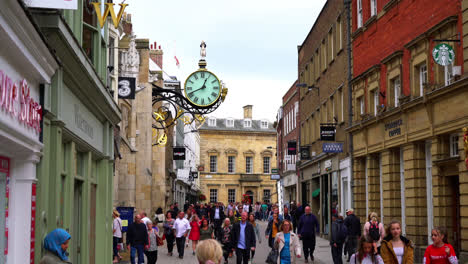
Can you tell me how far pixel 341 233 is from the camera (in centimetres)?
2041

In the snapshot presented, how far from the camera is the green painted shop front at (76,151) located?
906cm

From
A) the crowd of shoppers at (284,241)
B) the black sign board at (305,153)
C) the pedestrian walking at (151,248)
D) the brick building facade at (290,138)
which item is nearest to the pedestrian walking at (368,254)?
the crowd of shoppers at (284,241)

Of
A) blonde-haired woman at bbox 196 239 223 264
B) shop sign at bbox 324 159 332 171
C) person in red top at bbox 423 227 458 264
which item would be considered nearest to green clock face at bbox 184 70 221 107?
shop sign at bbox 324 159 332 171

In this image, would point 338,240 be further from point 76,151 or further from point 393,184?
point 76,151

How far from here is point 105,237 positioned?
52.0 feet

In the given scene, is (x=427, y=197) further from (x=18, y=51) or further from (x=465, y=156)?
(x=18, y=51)

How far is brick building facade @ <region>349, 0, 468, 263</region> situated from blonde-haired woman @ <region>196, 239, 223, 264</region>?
1296 cm

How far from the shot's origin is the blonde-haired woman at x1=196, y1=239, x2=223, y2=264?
243 inches

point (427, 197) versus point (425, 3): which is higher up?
point (425, 3)

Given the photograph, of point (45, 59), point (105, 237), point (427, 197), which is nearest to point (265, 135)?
point (427, 197)

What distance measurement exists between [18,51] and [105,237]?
9030 mm

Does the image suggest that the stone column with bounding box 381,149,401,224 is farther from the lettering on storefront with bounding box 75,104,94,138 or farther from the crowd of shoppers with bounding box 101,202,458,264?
the lettering on storefront with bounding box 75,104,94,138

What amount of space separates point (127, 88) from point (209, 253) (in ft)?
55.4

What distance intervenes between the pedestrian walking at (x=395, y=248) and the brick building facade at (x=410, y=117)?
306 inches
